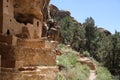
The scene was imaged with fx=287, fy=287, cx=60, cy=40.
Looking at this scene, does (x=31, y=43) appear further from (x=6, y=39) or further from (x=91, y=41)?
(x=91, y=41)

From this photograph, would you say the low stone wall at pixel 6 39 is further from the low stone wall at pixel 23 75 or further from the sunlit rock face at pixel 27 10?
the sunlit rock face at pixel 27 10

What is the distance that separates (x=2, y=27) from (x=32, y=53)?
284 centimetres

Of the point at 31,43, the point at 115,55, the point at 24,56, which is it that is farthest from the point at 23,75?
the point at 115,55

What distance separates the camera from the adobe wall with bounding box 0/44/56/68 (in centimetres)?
1329

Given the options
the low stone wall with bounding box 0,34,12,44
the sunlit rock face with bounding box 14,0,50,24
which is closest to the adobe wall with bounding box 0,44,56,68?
the low stone wall with bounding box 0,34,12,44

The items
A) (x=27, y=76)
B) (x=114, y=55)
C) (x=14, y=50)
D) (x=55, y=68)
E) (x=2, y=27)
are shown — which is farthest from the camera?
(x=114, y=55)

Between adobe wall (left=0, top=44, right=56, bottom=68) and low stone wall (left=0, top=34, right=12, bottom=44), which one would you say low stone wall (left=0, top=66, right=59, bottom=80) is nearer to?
adobe wall (left=0, top=44, right=56, bottom=68)

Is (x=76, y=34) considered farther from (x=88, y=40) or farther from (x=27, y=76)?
(x=27, y=76)

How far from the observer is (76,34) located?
3756 centimetres

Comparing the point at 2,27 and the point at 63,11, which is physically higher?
the point at 63,11

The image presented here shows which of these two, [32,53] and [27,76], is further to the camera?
[32,53]

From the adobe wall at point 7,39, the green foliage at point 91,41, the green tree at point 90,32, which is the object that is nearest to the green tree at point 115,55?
the green foliage at point 91,41

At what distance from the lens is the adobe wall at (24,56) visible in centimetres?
1329

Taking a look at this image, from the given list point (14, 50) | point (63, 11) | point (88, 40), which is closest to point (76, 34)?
point (88, 40)
